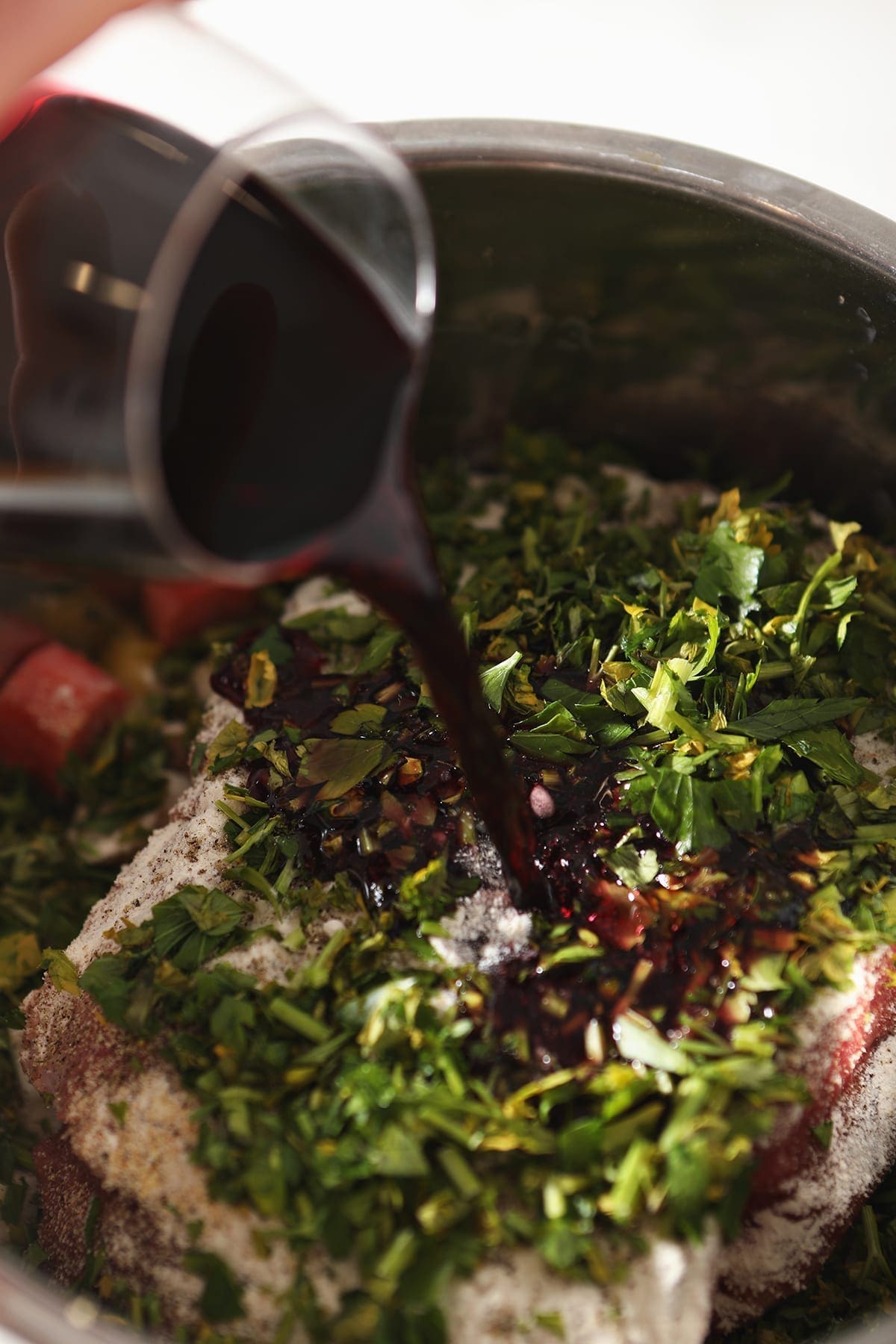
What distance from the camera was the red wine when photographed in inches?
47.2

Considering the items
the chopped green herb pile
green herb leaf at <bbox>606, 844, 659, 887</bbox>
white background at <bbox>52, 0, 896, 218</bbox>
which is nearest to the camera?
the chopped green herb pile

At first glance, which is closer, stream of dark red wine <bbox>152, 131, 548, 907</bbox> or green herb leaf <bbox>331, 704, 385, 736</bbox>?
stream of dark red wine <bbox>152, 131, 548, 907</bbox>

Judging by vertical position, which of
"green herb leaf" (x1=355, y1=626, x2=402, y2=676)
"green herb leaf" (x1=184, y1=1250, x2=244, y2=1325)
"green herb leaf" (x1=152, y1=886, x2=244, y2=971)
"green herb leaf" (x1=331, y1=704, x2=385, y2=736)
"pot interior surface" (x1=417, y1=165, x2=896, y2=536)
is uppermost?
"pot interior surface" (x1=417, y1=165, x2=896, y2=536)

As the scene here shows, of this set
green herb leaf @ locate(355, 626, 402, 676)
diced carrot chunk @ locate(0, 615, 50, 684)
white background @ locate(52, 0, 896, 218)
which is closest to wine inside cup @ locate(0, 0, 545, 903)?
green herb leaf @ locate(355, 626, 402, 676)

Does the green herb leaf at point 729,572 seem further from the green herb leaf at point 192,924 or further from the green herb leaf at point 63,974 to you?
the green herb leaf at point 63,974

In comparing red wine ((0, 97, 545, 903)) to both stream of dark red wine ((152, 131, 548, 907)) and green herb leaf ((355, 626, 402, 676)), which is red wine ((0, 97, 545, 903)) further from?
green herb leaf ((355, 626, 402, 676))

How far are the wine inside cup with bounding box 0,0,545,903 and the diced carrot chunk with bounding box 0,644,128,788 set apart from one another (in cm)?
115

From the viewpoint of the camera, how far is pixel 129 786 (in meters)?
2.35

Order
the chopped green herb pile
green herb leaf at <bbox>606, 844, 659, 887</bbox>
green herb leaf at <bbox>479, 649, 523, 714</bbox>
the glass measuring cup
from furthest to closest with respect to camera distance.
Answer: green herb leaf at <bbox>479, 649, 523, 714</bbox> → green herb leaf at <bbox>606, 844, 659, 887</bbox> → the chopped green herb pile → the glass measuring cup

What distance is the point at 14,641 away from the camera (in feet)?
8.14

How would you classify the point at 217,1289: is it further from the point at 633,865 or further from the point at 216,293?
the point at 216,293

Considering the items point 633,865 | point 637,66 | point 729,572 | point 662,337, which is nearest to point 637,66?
point 637,66

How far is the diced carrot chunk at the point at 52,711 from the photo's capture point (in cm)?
237

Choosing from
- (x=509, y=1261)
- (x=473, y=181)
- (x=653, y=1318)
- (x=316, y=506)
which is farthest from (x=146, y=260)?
(x=653, y=1318)
